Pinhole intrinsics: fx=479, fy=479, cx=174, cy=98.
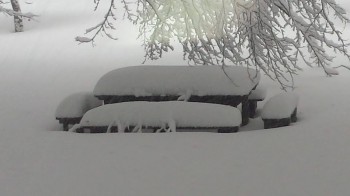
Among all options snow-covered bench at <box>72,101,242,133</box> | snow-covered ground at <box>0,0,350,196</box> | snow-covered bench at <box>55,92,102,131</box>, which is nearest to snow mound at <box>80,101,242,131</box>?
snow-covered bench at <box>72,101,242,133</box>

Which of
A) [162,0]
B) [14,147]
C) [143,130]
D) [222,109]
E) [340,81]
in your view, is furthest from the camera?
[340,81]

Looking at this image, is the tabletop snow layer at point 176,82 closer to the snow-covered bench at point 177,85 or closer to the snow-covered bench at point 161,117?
the snow-covered bench at point 177,85

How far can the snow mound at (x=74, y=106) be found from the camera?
265 inches

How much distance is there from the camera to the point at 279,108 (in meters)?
6.46

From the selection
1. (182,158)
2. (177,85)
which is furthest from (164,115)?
(182,158)

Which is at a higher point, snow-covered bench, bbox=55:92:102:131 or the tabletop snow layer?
the tabletop snow layer

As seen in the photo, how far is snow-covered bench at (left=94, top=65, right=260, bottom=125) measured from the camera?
22.0ft

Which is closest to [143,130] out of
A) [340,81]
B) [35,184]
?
[35,184]

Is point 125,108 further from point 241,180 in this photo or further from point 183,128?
point 241,180

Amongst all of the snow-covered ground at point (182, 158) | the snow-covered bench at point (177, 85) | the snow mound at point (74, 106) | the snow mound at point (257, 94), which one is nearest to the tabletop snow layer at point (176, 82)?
the snow-covered bench at point (177, 85)

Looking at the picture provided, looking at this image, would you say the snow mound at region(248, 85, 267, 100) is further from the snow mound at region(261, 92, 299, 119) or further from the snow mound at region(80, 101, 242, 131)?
the snow mound at region(80, 101, 242, 131)

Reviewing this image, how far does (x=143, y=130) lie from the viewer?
21.8ft

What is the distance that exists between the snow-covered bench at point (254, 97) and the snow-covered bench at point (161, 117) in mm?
1441

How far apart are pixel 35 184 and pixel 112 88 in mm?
2645
